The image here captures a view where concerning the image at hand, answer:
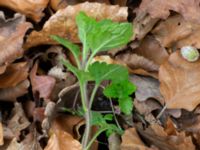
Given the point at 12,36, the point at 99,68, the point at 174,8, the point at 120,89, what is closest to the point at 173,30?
the point at 174,8

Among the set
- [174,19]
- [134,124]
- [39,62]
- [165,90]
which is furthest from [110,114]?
[174,19]

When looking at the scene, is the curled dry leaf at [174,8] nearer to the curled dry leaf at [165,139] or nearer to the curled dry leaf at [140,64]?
the curled dry leaf at [140,64]

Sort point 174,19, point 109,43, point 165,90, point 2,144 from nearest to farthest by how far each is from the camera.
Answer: point 109,43 < point 2,144 < point 165,90 < point 174,19

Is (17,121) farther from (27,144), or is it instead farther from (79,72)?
(79,72)

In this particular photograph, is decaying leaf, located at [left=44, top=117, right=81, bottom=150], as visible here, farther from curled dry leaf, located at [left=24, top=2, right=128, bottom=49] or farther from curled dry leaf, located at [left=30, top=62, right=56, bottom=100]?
curled dry leaf, located at [left=24, top=2, right=128, bottom=49]

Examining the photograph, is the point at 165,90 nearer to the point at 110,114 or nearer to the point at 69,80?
the point at 110,114

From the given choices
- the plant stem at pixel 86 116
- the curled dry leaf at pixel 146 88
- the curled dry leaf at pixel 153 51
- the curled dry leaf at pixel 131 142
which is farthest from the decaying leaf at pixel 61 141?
the curled dry leaf at pixel 153 51
